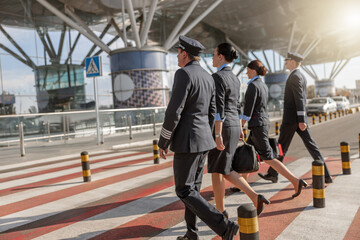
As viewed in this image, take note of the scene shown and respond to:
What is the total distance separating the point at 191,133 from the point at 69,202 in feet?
8.88

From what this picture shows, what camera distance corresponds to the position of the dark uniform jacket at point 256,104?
14.2ft

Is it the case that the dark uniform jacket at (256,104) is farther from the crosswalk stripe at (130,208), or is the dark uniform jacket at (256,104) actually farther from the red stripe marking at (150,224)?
the red stripe marking at (150,224)

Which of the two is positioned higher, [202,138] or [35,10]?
[35,10]

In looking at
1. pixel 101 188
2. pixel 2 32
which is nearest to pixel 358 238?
pixel 101 188

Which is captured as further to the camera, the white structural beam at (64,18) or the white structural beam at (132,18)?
the white structural beam at (64,18)

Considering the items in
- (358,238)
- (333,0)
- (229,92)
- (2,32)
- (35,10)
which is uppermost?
(333,0)

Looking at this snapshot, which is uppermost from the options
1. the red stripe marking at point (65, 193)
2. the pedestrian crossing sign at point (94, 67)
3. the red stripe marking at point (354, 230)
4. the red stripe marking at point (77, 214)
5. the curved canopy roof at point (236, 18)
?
the curved canopy roof at point (236, 18)

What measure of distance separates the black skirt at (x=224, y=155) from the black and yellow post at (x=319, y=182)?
1061mm

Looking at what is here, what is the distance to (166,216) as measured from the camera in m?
3.82

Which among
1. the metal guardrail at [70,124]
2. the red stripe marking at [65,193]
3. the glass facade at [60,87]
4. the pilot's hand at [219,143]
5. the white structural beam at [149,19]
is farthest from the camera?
the glass facade at [60,87]

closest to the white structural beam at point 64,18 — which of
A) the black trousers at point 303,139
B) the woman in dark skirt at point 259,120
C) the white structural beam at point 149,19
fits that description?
the white structural beam at point 149,19

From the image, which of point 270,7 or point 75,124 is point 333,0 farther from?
point 75,124

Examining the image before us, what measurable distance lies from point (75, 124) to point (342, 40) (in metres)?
54.4

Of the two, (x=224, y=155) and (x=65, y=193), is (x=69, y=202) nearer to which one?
(x=65, y=193)
